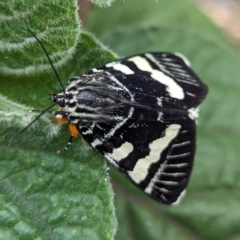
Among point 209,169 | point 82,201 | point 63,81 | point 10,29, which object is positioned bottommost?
point 209,169

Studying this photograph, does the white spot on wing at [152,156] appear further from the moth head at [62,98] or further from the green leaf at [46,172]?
the moth head at [62,98]

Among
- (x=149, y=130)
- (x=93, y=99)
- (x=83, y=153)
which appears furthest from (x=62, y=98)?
(x=149, y=130)

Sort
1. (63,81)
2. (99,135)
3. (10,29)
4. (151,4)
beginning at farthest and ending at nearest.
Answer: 1. (151,4)
2. (63,81)
3. (99,135)
4. (10,29)

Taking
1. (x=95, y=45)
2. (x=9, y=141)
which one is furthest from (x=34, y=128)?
(x=95, y=45)

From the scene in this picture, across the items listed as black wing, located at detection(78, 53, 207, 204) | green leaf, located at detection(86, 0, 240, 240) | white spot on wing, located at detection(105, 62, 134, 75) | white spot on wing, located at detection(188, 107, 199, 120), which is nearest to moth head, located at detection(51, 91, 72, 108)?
black wing, located at detection(78, 53, 207, 204)

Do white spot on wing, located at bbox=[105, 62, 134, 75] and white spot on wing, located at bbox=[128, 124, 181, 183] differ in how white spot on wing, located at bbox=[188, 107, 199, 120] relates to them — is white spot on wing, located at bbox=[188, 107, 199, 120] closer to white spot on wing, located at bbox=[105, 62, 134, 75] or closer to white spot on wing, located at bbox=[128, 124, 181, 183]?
white spot on wing, located at bbox=[128, 124, 181, 183]

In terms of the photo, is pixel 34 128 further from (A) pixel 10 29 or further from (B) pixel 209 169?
(B) pixel 209 169
